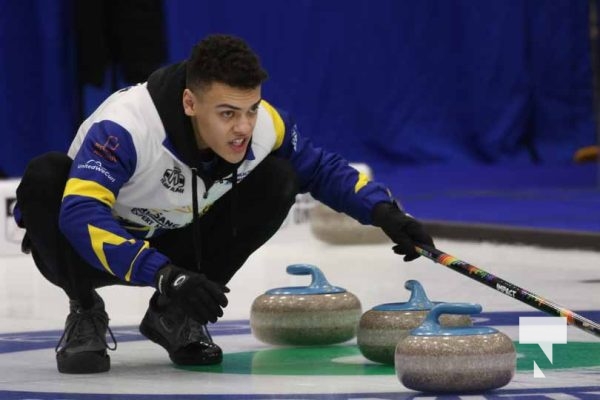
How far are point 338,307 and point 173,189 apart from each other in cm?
61

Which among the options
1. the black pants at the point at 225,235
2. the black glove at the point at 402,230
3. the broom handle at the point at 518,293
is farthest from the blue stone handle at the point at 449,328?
the black pants at the point at 225,235

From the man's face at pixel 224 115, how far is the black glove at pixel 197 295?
37cm

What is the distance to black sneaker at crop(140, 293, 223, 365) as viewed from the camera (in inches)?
143

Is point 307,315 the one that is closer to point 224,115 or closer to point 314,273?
point 314,273

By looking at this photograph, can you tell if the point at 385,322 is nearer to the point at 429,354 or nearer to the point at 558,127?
the point at 429,354

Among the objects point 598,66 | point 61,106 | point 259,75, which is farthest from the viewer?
point 598,66

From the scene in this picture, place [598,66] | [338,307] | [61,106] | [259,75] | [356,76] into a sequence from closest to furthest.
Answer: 1. [259,75]
2. [338,307]
3. [61,106]
4. [356,76]
5. [598,66]

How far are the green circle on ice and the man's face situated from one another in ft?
1.68

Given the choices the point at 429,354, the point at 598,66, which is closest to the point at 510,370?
the point at 429,354

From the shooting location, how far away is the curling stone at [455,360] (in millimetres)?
3020

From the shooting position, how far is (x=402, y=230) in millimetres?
3609

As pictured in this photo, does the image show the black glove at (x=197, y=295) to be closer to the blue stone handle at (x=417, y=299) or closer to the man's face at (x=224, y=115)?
the man's face at (x=224, y=115)

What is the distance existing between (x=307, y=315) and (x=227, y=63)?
0.81m

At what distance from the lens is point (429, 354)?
119 inches
